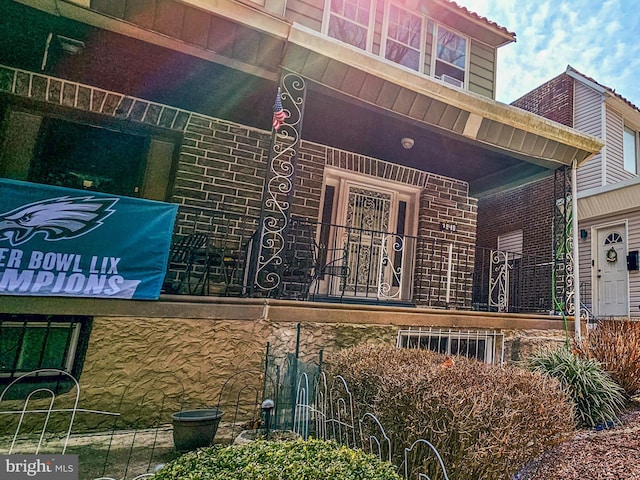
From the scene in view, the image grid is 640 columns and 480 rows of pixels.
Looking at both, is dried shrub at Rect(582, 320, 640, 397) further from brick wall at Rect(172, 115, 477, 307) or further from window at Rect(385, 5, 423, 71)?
window at Rect(385, 5, 423, 71)

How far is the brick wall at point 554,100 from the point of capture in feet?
36.2

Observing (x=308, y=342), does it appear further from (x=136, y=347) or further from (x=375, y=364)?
(x=136, y=347)

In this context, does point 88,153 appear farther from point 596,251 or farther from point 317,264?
point 596,251

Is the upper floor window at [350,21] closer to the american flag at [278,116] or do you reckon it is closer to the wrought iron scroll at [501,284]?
the american flag at [278,116]

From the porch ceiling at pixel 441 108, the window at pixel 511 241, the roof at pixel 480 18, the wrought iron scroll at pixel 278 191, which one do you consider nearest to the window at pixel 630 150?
the window at pixel 511 241

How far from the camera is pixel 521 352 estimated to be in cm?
494

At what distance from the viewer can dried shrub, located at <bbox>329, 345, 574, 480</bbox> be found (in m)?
1.98

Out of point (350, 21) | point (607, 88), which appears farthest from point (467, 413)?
point (607, 88)

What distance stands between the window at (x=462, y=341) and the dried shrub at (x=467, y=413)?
1.93 meters

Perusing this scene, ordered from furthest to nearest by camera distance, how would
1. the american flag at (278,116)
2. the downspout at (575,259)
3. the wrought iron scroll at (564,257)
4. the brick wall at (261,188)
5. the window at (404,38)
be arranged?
the window at (404,38) → the wrought iron scroll at (564,257) → the downspout at (575,259) → the brick wall at (261,188) → the american flag at (278,116)

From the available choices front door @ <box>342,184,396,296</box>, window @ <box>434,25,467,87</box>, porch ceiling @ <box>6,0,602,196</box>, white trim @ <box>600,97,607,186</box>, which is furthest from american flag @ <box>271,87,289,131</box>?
white trim @ <box>600,97,607,186</box>

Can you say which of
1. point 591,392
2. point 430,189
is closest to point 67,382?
point 591,392

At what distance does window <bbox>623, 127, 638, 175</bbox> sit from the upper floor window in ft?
31.3

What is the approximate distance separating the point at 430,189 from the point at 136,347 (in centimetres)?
539
